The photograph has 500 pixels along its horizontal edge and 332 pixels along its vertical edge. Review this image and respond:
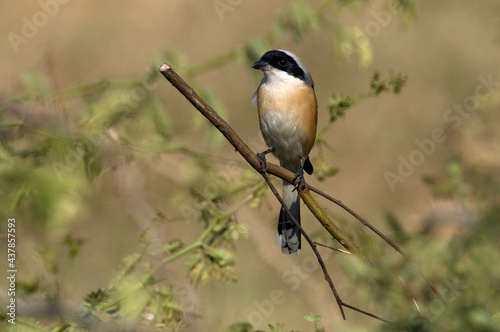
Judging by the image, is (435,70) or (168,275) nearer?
(168,275)

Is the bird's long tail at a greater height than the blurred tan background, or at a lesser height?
lesser

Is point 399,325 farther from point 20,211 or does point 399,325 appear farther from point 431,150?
point 431,150

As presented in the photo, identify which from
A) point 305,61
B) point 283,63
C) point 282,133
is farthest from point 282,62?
point 305,61

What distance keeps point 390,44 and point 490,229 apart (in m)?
8.00

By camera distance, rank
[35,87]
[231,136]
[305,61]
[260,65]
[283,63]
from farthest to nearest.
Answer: [305,61] < [283,63] < [260,65] < [35,87] < [231,136]

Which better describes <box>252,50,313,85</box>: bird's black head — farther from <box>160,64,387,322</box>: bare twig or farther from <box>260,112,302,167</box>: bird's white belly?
<box>160,64,387,322</box>: bare twig

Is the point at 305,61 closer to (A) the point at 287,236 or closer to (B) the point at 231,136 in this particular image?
(A) the point at 287,236

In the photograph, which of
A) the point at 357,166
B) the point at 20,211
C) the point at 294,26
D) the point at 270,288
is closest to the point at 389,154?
the point at 357,166

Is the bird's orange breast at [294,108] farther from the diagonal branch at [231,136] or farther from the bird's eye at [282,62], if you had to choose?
the diagonal branch at [231,136]

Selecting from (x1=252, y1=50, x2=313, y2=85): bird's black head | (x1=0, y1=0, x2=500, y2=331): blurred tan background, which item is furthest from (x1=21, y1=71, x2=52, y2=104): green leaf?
Answer: (x1=0, y1=0, x2=500, y2=331): blurred tan background

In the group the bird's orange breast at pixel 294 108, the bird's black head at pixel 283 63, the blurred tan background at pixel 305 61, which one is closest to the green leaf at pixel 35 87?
the bird's black head at pixel 283 63

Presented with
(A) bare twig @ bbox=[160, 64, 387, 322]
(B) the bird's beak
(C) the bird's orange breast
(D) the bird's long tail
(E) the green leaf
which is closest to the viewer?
(A) bare twig @ bbox=[160, 64, 387, 322]

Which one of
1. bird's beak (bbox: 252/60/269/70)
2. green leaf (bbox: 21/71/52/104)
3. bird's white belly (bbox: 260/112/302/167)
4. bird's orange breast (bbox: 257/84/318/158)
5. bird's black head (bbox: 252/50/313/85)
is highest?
bird's black head (bbox: 252/50/313/85)

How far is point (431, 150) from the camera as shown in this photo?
311 inches
